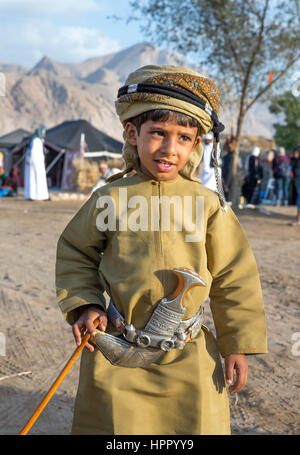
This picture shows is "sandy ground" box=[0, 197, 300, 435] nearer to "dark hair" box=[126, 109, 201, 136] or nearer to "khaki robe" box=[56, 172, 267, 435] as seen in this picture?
"khaki robe" box=[56, 172, 267, 435]

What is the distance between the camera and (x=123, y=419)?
163 cm

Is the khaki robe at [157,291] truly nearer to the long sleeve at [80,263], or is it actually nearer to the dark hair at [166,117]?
the long sleeve at [80,263]

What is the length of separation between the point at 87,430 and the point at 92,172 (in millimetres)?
20062

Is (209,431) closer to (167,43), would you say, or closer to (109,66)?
(167,43)

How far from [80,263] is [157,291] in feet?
1.07

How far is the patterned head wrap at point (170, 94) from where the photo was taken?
166 cm

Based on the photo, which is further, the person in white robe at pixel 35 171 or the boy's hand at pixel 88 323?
the person in white robe at pixel 35 171

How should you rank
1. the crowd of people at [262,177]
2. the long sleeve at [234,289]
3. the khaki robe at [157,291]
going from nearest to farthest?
the khaki robe at [157,291]
the long sleeve at [234,289]
the crowd of people at [262,177]

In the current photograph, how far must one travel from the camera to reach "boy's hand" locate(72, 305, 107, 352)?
167 centimetres

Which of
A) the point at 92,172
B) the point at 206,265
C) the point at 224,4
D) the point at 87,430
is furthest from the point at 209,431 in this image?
the point at 92,172

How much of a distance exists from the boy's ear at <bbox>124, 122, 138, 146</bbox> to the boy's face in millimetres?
36

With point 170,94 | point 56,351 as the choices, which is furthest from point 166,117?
point 56,351

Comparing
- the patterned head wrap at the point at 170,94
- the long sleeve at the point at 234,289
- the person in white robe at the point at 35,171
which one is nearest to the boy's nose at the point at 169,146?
the patterned head wrap at the point at 170,94

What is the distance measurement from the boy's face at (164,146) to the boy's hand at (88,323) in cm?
52
